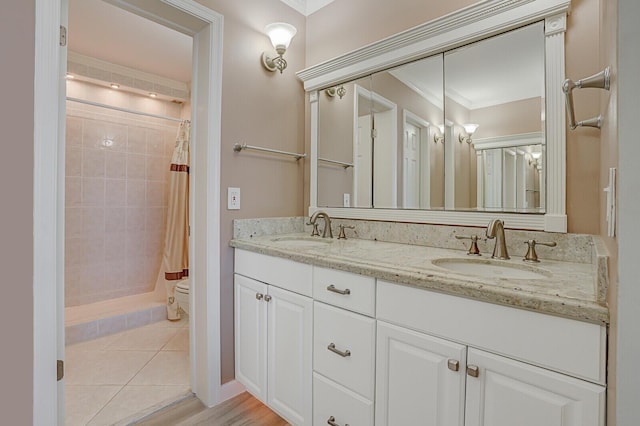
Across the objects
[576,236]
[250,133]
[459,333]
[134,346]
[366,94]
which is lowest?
[134,346]

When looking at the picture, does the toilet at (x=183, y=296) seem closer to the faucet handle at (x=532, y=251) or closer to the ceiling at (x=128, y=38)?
the ceiling at (x=128, y=38)

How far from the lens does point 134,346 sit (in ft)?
7.56

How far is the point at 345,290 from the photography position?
117 centimetres

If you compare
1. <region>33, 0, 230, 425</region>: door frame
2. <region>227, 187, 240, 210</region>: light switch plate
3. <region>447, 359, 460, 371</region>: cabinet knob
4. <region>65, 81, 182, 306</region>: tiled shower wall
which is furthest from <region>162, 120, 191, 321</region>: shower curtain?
<region>447, 359, 460, 371</region>: cabinet knob

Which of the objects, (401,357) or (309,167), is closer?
(401,357)

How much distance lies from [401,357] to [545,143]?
40.4 inches

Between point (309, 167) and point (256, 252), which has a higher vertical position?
point (309, 167)

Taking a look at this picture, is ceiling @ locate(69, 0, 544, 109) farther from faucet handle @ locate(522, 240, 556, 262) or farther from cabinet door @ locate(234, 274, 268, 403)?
cabinet door @ locate(234, 274, 268, 403)

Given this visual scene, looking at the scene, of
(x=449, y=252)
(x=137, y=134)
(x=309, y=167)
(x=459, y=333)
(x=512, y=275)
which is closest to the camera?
(x=459, y=333)

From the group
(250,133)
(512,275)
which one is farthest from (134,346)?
(512,275)

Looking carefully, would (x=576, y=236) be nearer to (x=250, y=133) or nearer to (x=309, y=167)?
(x=309, y=167)

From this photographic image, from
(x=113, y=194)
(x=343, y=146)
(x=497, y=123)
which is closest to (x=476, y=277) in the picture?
(x=497, y=123)

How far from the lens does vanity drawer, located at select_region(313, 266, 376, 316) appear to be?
1.09m

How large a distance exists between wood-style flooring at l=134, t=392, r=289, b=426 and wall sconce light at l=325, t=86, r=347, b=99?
6.26 feet
